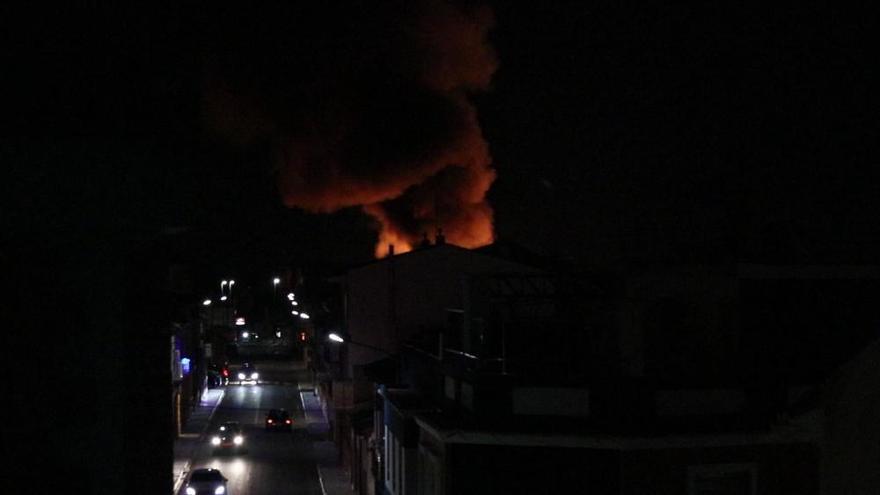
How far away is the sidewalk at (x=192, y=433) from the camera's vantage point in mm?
31284

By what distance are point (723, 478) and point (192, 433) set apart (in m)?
33.4

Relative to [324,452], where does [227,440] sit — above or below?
above

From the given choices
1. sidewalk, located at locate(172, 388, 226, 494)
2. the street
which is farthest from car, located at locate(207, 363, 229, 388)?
the street

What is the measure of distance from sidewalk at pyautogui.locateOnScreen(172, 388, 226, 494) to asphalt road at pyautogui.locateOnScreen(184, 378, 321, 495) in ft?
1.18

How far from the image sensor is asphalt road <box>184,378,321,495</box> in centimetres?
2925

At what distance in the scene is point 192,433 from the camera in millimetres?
41125

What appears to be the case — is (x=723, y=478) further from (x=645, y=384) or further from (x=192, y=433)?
(x=192, y=433)

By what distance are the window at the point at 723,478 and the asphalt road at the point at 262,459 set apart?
1900 centimetres

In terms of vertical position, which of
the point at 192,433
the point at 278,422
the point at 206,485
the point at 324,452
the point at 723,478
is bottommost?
the point at 324,452

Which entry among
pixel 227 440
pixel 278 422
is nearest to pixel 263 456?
pixel 227 440

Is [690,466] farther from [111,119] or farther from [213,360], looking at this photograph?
[213,360]

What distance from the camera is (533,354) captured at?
45.3ft

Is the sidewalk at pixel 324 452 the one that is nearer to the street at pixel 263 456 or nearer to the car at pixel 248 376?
the street at pixel 263 456

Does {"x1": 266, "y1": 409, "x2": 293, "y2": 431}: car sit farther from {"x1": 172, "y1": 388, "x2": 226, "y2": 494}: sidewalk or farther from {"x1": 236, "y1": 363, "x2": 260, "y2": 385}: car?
{"x1": 236, "y1": 363, "x2": 260, "y2": 385}: car
